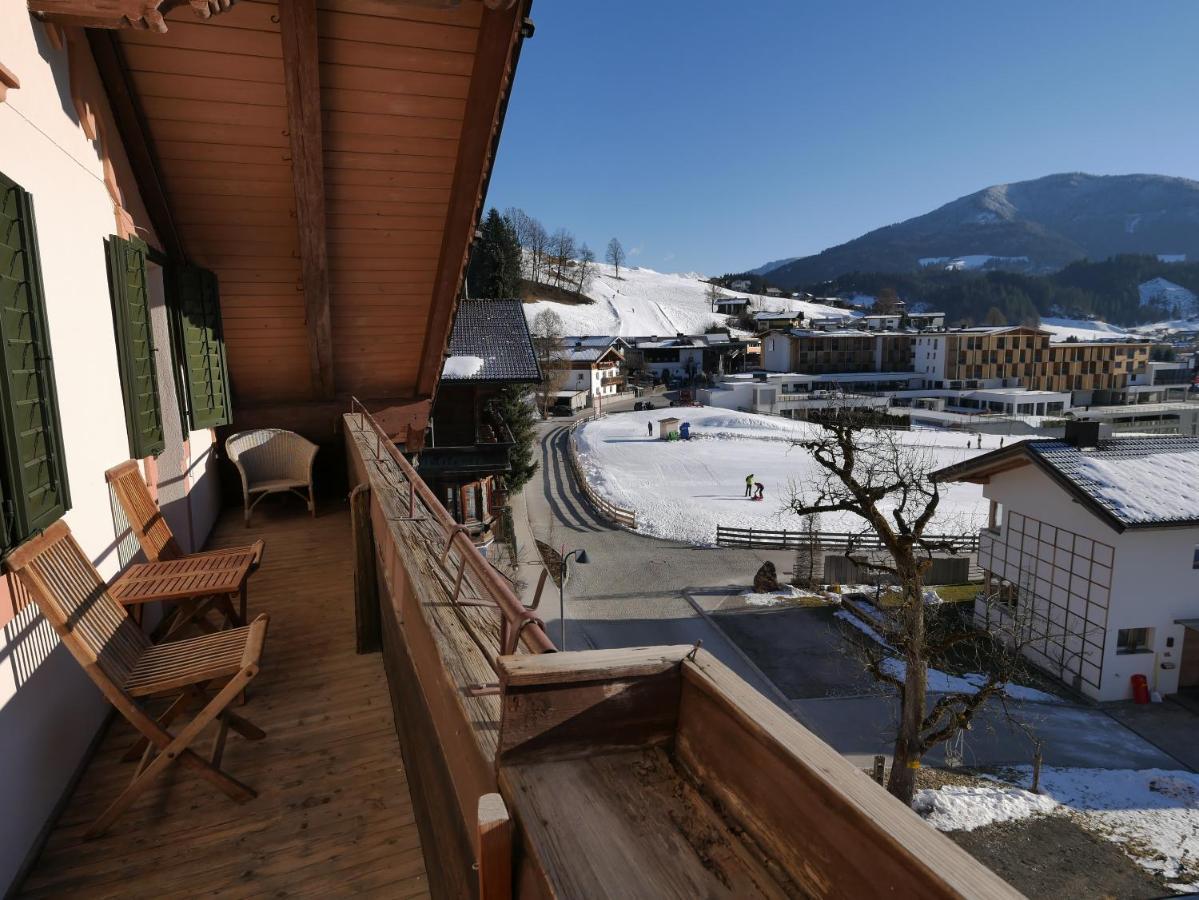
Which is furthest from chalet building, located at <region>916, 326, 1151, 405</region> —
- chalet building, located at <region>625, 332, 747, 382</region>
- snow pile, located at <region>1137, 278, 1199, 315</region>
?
snow pile, located at <region>1137, 278, 1199, 315</region>

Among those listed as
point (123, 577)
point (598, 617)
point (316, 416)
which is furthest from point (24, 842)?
point (598, 617)

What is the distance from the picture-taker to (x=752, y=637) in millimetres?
16047

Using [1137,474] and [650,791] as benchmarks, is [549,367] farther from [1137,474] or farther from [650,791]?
[650,791]

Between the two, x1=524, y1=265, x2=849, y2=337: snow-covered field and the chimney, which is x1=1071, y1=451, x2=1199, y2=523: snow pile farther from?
x1=524, y1=265, x2=849, y2=337: snow-covered field

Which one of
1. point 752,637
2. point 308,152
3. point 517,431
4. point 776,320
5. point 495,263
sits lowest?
point 752,637

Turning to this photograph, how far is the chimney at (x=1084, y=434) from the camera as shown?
15070 millimetres

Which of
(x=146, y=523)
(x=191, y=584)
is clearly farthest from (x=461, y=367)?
(x=191, y=584)

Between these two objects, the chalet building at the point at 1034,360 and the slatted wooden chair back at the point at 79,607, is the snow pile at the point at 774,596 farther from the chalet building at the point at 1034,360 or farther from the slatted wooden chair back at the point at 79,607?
the chalet building at the point at 1034,360

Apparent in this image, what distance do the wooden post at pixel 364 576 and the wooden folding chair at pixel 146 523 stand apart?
2.16 feet

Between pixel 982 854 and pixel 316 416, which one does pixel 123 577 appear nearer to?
pixel 316 416

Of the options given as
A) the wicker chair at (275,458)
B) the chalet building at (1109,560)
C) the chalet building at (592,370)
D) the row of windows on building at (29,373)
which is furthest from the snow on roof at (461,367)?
the chalet building at (592,370)

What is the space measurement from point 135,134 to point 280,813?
180 inches

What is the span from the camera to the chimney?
15.1 meters

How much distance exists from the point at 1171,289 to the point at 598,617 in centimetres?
20051
